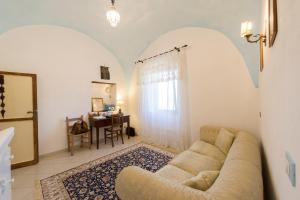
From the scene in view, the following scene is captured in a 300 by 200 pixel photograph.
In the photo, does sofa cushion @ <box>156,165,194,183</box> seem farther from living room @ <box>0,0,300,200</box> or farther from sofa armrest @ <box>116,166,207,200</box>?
sofa armrest @ <box>116,166,207,200</box>

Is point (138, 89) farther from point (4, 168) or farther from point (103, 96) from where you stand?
point (4, 168)

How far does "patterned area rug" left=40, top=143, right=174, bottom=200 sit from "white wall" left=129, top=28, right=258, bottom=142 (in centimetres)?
119

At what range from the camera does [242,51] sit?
2.56 m

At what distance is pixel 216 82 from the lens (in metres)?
2.98

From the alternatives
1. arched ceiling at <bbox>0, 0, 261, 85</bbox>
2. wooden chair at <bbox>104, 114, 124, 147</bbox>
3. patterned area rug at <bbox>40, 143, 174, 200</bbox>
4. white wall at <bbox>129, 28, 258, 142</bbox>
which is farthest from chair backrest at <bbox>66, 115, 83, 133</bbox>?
white wall at <bbox>129, 28, 258, 142</bbox>

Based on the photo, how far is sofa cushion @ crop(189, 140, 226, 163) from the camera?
2123mm

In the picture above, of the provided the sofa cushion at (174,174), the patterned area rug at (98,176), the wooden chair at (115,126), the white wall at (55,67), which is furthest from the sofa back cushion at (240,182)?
the white wall at (55,67)

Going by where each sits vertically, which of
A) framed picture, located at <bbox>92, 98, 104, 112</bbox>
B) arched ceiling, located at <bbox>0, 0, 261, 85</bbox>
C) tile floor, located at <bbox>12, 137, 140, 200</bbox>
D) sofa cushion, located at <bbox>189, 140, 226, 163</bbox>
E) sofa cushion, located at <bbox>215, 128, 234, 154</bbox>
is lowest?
tile floor, located at <bbox>12, 137, 140, 200</bbox>

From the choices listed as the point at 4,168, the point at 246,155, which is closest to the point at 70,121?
the point at 4,168

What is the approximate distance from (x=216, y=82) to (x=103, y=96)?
316 cm

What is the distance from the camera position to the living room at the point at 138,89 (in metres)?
2.08

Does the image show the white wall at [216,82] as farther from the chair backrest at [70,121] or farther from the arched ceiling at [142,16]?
the chair backrest at [70,121]

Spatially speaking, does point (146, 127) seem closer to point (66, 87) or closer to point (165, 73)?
point (165, 73)

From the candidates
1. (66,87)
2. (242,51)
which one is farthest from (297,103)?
(66,87)
